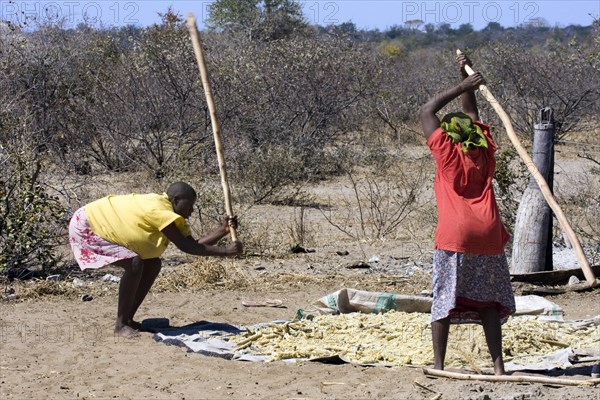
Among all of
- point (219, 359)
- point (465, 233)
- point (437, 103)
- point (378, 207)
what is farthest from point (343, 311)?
point (378, 207)

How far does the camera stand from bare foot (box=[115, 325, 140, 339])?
6.14 meters

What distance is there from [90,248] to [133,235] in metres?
0.32

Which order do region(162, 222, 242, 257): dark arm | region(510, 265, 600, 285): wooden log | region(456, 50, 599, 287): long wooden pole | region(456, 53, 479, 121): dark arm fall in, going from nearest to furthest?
region(456, 50, 599, 287): long wooden pole < region(456, 53, 479, 121): dark arm < region(162, 222, 242, 257): dark arm < region(510, 265, 600, 285): wooden log

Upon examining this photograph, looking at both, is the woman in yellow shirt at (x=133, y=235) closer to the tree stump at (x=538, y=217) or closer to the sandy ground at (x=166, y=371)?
the sandy ground at (x=166, y=371)

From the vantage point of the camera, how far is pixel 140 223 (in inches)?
237

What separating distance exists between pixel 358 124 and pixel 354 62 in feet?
4.27

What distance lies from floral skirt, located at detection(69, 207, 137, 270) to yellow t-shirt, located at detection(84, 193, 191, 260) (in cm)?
4

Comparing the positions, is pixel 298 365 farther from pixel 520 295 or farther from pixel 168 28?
pixel 168 28

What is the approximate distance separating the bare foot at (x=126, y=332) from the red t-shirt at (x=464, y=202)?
2.25m

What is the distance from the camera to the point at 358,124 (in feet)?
59.0

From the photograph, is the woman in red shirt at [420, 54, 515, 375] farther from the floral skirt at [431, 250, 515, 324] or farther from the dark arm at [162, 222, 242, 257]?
the dark arm at [162, 222, 242, 257]

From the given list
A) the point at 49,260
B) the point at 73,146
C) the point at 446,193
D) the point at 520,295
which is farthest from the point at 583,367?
the point at 73,146

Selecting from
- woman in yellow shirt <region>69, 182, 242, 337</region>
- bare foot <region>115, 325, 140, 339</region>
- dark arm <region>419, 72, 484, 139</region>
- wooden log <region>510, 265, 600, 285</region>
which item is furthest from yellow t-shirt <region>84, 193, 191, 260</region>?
wooden log <region>510, 265, 600, 285</region>

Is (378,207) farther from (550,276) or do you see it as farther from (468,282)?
(468,282)
